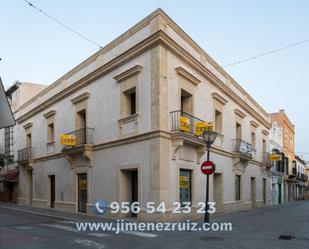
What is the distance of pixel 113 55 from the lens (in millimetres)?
16484

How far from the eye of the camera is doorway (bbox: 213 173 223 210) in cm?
1908

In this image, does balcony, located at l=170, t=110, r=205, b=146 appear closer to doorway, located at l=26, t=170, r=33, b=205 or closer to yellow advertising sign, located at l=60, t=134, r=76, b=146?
yellow advertising sign, located at l=60, t=134, r=76, b=146

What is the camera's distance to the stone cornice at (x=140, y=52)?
14.2 meters

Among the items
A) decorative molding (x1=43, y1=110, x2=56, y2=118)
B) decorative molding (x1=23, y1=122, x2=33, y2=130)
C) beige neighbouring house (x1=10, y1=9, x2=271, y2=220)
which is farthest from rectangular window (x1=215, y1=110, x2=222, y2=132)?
decorative molding (x1=23, y1=122, x2=33, y2=130)

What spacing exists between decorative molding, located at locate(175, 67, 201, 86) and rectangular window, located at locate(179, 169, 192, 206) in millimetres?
4059

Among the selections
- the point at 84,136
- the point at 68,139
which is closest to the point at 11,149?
the point at 68,139

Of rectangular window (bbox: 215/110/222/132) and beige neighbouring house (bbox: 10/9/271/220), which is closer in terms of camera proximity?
beige neighbouring house (bbox: 10/9/271/220)

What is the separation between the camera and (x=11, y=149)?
28953mm

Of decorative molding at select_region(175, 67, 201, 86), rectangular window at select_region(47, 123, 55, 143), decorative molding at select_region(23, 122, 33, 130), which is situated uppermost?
decorative molding at select_region(175, 67, 201, 86)

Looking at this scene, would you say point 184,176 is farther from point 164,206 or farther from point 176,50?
point 176,50

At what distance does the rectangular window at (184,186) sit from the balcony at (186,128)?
53.9 inches

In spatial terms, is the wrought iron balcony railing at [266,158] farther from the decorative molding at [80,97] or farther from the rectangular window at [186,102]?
the decorative molding at [80,97]

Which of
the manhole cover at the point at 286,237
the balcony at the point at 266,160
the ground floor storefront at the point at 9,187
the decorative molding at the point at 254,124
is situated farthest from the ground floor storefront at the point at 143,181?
the manhole cover at the point at 286,237

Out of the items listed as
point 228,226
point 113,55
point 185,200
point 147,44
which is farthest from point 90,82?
point 228,226
